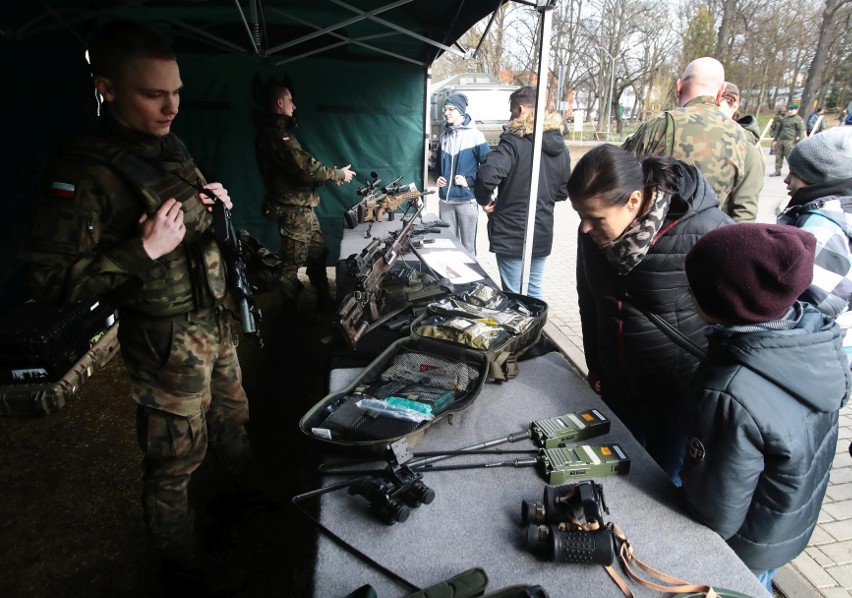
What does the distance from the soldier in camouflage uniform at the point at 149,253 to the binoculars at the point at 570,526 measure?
1387mm

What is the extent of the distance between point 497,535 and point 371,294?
62.0 inches

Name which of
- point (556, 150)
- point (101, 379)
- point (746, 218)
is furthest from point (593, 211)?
point (101, 379)

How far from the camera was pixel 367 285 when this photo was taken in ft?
8.51

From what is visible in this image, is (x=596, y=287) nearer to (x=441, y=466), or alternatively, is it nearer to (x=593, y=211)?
(x=593, y=211)

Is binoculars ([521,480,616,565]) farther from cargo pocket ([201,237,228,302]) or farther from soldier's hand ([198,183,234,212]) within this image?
soldier's hand ([198,183,234,212])

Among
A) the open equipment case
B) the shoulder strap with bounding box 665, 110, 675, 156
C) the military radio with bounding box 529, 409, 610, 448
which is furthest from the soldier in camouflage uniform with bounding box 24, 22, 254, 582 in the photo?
the shoulder strap with bounding box 665, 110, 675, 156

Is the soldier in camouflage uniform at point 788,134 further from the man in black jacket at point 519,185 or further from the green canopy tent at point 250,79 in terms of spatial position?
the man in black jacket at point 519,185

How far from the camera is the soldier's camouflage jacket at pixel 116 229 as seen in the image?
62.1 inches

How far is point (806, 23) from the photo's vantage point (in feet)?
84.6

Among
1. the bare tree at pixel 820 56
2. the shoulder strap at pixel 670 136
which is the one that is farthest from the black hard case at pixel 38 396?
the bare tree at pixel 820 56

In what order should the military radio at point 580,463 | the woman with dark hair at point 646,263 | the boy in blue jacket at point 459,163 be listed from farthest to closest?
1. the boy in blue jacket at point 459,163
2. the woman with dark hair at point 646,263
3. the military radio at point 580,463

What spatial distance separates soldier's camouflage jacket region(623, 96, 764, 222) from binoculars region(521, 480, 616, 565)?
75.9 inches

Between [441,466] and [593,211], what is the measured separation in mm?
978

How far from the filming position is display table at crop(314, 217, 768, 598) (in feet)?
3.70
